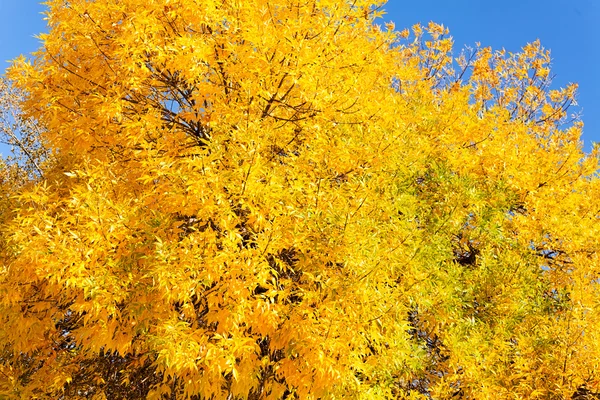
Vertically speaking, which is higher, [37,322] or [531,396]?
[531,396]

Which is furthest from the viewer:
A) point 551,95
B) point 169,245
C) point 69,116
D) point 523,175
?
point 551,95

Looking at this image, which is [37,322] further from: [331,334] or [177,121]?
[331,334]

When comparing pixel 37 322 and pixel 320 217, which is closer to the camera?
pixel 320 217

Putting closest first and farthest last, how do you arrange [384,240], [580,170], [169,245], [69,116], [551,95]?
1. [169,245]
2. [384,240]
3. [69,116]
4. [580,170]
5. [551,95]

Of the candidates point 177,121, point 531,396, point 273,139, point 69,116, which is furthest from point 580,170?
point 69,116

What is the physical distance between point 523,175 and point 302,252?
530cm

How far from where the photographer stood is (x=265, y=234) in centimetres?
479

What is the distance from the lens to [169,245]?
490 cm

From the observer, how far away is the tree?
4.71 meters

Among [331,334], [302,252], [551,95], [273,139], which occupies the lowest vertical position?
[331,334]

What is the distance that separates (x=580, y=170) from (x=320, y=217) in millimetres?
7490

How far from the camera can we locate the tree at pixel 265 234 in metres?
4.71

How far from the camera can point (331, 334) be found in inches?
178

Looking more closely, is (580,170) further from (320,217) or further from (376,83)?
(320,217)
